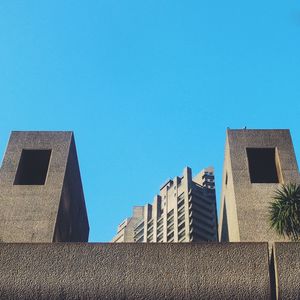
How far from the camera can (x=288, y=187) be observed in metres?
31.3

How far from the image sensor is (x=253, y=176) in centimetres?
3594

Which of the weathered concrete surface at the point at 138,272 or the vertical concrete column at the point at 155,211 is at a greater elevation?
the vertical concrete column at the point at 155,211

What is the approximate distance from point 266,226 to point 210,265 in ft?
36.4

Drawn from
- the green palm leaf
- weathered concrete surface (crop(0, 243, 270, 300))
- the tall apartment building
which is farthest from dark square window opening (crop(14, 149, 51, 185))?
the tall apartment building

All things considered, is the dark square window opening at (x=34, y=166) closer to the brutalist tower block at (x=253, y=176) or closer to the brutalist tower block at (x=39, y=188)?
the brutalist tower block at (x=39, y=188)

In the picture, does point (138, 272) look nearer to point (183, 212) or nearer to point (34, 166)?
point (34, 166)

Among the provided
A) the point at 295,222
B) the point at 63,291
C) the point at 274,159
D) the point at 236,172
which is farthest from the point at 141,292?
the point at 274,159

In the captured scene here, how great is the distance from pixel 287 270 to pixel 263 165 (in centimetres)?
1565

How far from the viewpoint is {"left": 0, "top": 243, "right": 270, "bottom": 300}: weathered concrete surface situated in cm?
2133

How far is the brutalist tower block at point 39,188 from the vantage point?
3253 cm

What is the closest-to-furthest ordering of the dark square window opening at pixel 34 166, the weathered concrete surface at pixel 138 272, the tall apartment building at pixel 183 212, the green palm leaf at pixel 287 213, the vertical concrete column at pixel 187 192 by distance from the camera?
the weathered concrete surface at pixel 138 272 < the green palm leaf at pixel 287 213 < the dark square window opening at pixel 34 166 < the vertical concrete column at pixel 187 192 < the tall apartment building at pixel 183 212

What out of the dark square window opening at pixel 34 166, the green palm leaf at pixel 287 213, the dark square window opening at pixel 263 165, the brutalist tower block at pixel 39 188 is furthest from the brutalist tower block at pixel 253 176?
the dark square window opening at pixel 34 166

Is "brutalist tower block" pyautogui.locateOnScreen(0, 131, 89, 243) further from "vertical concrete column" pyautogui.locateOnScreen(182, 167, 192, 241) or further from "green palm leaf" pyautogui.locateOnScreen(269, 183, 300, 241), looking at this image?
"vertical concrete column" pyautogui.locateOnScreen(182, 167, 192, 241)

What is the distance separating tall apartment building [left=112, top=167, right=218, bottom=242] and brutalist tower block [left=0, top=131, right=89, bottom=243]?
186ft
